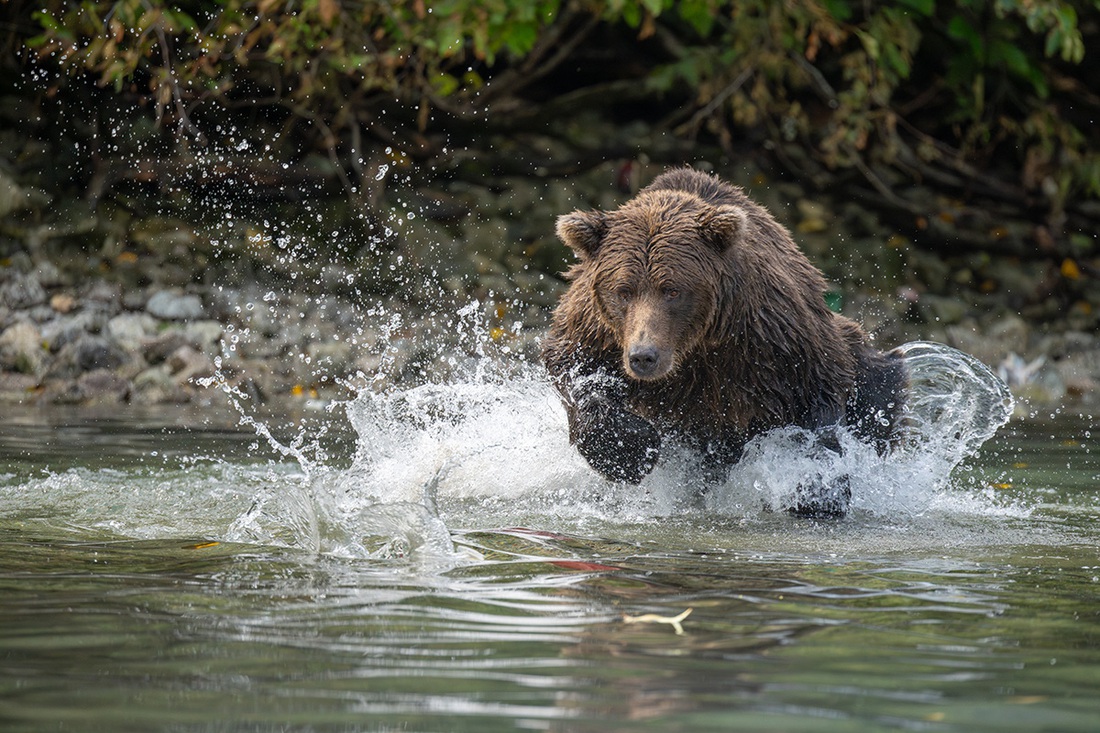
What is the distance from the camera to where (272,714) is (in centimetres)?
297

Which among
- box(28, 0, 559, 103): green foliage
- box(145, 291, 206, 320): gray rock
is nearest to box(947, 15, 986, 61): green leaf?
box(28, 0, 559, 103): green foliage

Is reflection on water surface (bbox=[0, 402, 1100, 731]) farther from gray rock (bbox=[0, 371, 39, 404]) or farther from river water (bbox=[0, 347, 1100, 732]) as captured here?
gray rock (bbox=[0, 371, 39, 404])

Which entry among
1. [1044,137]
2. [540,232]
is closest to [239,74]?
[540,232]

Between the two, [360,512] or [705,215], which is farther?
[705,215]

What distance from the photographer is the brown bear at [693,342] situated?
6.20 metres

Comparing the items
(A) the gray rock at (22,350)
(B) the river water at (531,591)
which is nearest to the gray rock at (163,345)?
(A) the gray rock at (22,350)

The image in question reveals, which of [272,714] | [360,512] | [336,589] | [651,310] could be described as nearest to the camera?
[272,714]

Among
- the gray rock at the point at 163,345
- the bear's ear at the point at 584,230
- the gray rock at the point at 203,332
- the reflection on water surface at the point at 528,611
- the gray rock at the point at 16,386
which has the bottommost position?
the reflection on water surface at the point at 528,611

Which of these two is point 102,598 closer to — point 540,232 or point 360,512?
point 360,512

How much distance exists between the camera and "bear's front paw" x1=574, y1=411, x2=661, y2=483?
21.0ft

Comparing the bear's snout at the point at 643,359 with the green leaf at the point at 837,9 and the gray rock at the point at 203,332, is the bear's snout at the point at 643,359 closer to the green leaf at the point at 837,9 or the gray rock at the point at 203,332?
the gray rock at the point at 203,332

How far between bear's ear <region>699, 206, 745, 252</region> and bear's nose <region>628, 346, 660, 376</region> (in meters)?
0.63

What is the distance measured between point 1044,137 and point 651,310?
8.85m

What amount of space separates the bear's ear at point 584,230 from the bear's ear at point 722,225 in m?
0.47
